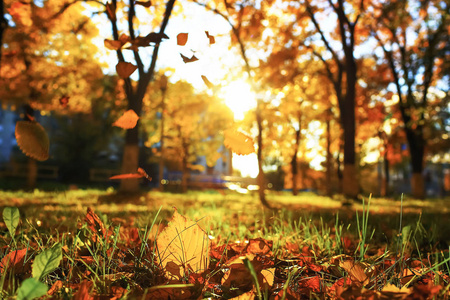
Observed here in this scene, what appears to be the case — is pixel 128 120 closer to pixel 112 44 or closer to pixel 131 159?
pixel 112 44

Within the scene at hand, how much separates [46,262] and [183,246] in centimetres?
52

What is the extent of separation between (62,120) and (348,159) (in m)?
21.2

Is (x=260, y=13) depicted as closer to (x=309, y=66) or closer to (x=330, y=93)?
(x=309, y=66)

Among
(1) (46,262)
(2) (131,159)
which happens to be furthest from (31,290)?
(2) (131,159)

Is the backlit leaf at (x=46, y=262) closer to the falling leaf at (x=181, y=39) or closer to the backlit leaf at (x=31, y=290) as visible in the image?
the backlit leaf at (x=31, y=290)

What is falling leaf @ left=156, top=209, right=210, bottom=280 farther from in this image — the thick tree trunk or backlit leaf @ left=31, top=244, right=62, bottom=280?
the thick tree trunk

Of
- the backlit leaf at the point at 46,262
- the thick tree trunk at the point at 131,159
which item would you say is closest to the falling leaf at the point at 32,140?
the backlit leaf at the point at 46,262

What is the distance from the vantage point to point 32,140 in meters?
1.91

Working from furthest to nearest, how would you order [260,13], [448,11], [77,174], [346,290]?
[77,174]
[260,13]
[448,11]
[346,290]

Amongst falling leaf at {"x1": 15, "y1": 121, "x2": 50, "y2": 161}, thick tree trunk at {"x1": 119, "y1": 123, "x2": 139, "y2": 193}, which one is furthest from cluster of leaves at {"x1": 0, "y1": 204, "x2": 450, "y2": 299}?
thick tree trunk at {"x1": 119, "y1": 123, "x2": 139, "y2": 193}

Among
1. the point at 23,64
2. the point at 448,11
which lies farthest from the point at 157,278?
the point at 23,64

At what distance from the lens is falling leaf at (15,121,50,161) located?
187cm

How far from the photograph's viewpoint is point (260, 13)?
8125 millimetres

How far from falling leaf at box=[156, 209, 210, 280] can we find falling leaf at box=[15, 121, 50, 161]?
0.94m
